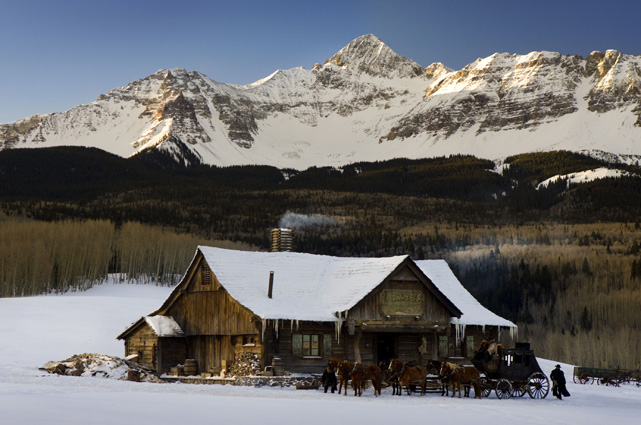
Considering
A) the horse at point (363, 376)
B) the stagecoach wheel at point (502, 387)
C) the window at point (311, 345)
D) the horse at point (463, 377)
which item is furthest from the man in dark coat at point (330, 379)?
the stagecoach wheel at point (502, 387)

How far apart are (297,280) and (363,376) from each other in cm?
1068

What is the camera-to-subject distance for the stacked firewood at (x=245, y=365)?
38000 millimetres

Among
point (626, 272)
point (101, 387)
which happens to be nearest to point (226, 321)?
point (101, 387)

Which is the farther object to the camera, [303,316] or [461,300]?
[461,300]

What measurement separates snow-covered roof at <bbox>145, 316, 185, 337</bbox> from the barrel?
1.45m

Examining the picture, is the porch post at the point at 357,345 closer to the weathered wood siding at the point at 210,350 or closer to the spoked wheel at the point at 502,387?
the weathered wood siding at the point at 210,350

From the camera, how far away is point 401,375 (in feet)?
109

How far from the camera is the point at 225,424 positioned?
2055cm

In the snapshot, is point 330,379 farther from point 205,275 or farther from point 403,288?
point 205,275

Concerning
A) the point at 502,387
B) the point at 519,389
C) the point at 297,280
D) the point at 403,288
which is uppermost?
the point at 297,280

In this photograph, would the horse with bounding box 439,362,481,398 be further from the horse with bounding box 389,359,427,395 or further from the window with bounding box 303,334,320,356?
the window with bounding box 303,334,320,356

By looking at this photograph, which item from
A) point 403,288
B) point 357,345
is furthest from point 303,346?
point 403,288

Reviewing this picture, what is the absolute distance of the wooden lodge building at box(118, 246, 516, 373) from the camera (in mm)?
38781

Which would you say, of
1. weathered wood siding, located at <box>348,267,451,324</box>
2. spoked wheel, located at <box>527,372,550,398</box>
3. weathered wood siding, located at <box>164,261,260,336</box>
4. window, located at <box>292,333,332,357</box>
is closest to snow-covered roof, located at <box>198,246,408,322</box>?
weathered wood siding, located at <box>348,267,451,324</box>
